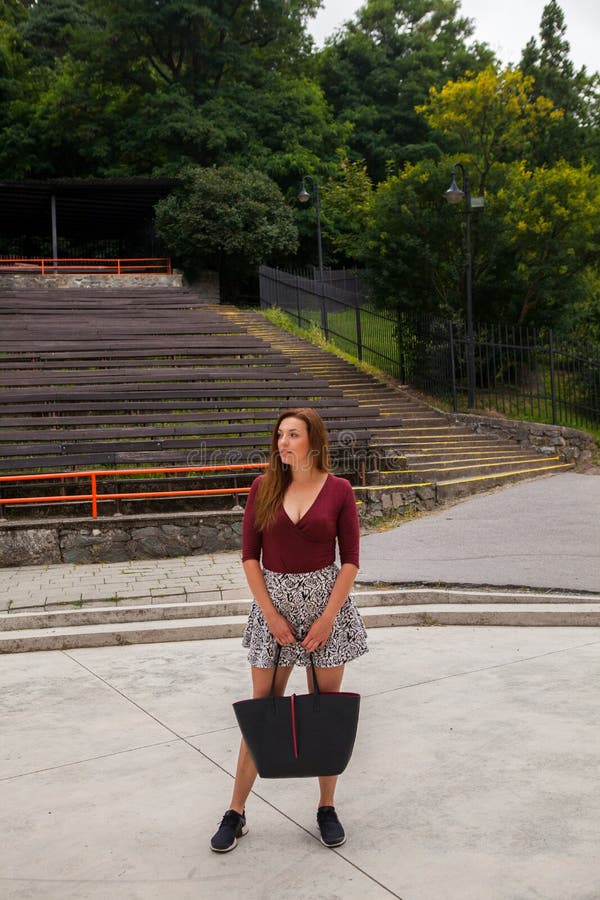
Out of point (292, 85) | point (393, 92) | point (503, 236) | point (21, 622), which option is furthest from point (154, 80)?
point (21, 622)

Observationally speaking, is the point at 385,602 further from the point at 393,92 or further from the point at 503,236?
the point at 393,92

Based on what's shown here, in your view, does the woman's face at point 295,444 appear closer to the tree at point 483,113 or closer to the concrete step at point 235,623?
the concrete step at point 235,623

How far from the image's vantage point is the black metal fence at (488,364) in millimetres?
16516

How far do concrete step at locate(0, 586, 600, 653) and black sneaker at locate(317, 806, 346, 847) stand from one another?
10.8 ft

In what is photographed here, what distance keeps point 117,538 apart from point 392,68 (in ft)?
128

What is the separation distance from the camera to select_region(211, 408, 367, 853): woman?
3189mm

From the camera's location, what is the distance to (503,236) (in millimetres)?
19000

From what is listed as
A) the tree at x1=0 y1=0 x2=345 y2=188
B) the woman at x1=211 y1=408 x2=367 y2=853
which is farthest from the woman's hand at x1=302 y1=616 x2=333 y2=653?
the tree at x1=0 y1=0 x2=345 y2=188

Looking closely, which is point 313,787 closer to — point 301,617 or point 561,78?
point 301,617

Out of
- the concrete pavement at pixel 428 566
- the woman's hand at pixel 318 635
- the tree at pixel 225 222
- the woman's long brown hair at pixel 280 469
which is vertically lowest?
the concrete pavement at pixel 428 566

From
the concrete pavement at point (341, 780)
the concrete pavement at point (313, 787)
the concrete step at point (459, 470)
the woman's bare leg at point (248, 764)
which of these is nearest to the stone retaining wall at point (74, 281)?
the concrete step at point (459, 470)

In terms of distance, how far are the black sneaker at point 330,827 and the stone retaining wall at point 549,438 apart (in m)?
13.2

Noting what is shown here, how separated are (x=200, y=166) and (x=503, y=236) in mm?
17138

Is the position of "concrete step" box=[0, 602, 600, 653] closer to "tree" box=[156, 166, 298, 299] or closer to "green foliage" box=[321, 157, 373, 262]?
"tree" box=[156, 166, 298, 299]
